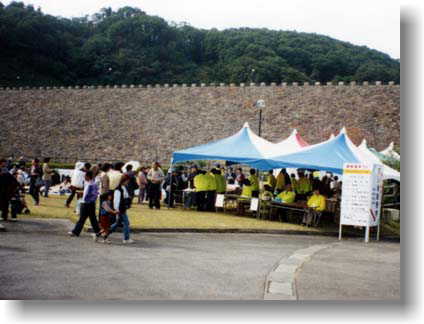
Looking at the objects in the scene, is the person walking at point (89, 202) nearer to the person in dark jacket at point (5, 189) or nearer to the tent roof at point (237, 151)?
the person in dark jacket at point (5, 189)

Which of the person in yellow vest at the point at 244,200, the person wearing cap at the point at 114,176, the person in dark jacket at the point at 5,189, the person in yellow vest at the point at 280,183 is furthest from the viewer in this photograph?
the person in yellow vest at the point at 280,183

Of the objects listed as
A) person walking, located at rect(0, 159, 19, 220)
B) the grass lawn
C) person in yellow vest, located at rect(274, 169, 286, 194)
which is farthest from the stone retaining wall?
person walking, located at rect(0, 159, 19, 220)

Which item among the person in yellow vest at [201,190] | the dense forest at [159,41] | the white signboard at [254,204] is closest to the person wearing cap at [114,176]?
the dense forest at [159,41]

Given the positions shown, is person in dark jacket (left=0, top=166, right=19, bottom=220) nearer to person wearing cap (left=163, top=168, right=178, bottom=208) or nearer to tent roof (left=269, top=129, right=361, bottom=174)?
person wearing cap (left=163, top=168, right=178, bottom=208)

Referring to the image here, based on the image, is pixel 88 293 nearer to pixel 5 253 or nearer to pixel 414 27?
pixel 5 253

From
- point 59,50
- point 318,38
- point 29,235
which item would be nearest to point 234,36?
point 318,38

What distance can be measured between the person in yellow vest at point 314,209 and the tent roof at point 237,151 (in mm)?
1392

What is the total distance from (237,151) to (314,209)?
282 centimetres

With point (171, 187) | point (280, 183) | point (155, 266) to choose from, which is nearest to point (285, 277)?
point (155, 266)

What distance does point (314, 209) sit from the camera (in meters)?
12.9

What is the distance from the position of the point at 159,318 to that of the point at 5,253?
9.93 feet

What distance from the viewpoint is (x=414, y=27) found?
6746mm

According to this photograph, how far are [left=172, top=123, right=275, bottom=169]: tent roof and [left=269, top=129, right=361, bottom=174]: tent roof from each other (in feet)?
2.02

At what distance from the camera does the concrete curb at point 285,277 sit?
20.0 ft
